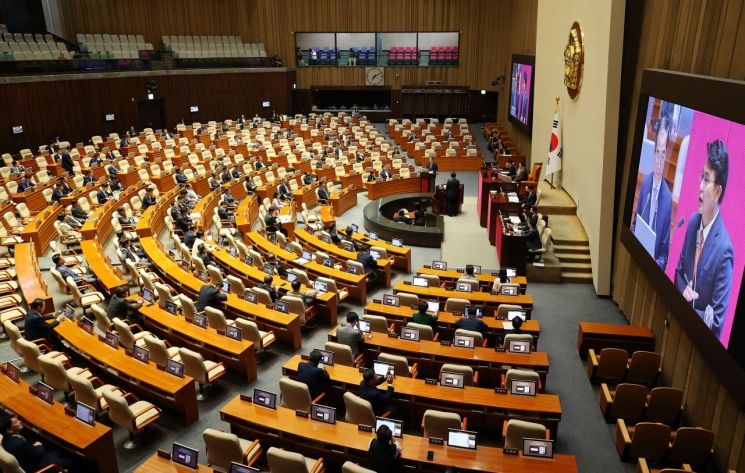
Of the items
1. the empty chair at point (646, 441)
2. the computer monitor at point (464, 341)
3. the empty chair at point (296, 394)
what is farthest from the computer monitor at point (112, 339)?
the empty chair at point (646, 441)

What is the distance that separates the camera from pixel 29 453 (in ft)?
17.5

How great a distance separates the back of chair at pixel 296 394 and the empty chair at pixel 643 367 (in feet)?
15.0

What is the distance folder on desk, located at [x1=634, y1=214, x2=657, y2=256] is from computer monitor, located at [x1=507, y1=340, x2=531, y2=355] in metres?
2.35

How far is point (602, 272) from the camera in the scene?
35.6 feet

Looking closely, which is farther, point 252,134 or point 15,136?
point 252,134

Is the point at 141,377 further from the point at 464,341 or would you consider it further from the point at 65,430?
the point at 464,341

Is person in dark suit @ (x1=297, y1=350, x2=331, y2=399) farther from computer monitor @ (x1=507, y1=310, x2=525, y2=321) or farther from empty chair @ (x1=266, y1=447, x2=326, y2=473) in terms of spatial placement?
computer monitor @ (x1=507, y1=310, x2=525, y2=321)

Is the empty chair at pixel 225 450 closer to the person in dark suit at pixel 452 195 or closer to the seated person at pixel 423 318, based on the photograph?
the seated person at pixel 423 318

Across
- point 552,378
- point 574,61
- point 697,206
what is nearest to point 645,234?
point 697,206

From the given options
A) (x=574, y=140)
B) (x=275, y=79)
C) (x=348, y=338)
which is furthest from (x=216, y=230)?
(x=275, y=79)

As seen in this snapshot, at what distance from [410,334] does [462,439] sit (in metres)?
2.52

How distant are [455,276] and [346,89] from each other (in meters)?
24.0

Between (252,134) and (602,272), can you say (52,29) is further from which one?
(602,272)

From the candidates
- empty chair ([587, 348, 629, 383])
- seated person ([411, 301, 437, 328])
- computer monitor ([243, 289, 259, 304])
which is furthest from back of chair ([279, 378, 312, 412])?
empty chair ([587, 348, 629, 383])
